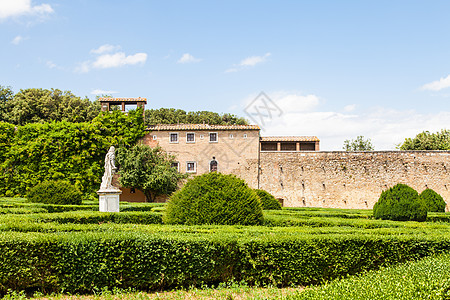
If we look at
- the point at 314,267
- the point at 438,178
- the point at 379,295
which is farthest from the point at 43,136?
the point at 438,178

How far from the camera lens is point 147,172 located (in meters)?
25.7

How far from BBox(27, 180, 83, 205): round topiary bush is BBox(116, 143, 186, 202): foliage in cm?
911

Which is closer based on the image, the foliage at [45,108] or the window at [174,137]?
the window at [174,137]

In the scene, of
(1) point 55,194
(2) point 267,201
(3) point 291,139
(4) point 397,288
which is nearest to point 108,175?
(1) point 55,194

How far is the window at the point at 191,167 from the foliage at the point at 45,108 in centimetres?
1178

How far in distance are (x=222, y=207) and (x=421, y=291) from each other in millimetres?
4720

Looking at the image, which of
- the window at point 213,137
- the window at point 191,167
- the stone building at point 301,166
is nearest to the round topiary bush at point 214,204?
the stone building at point 301,166

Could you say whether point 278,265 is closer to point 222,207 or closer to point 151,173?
point 222,207

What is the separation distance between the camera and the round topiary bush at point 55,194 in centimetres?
1534

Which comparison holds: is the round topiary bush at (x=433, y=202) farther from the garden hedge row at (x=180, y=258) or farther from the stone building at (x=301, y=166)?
the garden hedge row at (x=180, y=258)

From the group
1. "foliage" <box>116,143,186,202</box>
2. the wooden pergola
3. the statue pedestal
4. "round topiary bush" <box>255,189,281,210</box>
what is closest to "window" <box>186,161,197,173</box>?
"foliage" <box>116,143,186,202</box>

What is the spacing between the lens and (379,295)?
3795 millimetres

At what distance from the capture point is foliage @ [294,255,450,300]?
12.3 ft

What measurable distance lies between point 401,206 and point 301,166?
47.2 ft
